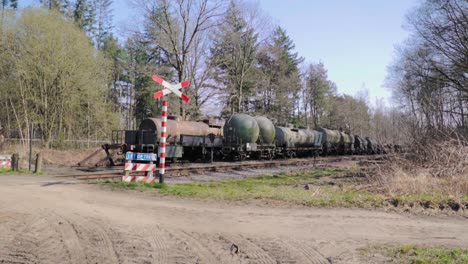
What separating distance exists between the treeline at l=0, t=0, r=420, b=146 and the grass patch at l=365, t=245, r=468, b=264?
12.6 metres

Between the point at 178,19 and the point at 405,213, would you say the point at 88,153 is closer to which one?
the point at 178,19

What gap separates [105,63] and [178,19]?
796 cm

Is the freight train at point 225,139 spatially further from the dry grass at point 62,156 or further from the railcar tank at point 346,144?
the railcar tank at point 346,144

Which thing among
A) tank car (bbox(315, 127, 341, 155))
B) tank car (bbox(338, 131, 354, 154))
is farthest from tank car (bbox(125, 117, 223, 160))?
tank car (bbox(338, 131, 354, 154))

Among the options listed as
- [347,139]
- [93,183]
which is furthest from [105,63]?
[347,139]

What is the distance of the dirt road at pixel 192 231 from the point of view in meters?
5.20

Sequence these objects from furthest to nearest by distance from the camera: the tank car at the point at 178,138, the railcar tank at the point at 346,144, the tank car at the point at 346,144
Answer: the railcar tank at the point at 346,144 < the tank car at the point at 346,144 < the tank car at the point at 178,138

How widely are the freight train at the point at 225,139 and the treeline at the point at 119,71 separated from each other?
6624 mm

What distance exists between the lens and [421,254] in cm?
521

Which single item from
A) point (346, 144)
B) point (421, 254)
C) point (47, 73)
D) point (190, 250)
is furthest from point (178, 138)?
point (346, 144)

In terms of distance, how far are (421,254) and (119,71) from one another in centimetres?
4970

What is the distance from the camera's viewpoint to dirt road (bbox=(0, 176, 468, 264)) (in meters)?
5.20

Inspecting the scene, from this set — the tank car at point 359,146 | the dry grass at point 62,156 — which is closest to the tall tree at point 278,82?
the tank car at point 359,146

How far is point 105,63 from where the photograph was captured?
1369 inches
